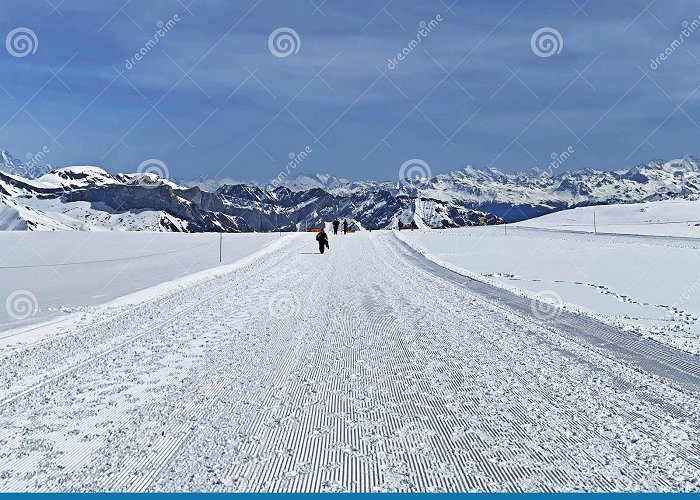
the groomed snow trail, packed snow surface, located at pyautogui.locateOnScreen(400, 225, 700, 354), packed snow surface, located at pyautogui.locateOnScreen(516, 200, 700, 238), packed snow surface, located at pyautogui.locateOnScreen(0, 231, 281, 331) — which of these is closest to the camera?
the groomed snow trail

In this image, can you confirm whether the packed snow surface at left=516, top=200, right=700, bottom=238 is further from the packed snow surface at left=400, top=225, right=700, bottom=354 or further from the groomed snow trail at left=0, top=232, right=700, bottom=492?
the groomed snow trail at left=0, top=232, right=700, bottom=492

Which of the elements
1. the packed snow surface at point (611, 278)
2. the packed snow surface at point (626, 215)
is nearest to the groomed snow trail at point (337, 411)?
the packed snow surface at point (611, 278)

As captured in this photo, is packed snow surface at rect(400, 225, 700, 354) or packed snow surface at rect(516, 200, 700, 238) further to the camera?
packed snow surface at rect(516, 200, 700, 238)

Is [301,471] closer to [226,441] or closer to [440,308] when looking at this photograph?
[226,441]

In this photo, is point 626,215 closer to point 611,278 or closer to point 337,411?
point 611,278

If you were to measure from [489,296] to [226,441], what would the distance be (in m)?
10.8

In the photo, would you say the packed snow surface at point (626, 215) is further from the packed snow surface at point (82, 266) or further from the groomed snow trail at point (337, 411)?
the groomed snow trail at point (337, 411)

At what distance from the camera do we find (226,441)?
503 centimetres

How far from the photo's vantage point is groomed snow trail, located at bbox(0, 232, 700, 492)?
173 inches

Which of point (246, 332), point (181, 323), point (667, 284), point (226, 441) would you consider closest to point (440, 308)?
point (246, 332)

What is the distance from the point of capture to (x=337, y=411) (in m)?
5.85

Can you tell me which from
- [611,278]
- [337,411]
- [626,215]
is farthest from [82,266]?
[626,215]

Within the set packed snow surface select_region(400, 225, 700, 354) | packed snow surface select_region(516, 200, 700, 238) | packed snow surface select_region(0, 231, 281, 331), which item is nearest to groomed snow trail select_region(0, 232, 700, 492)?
packed snow surface select_region(400, 225, 700, 354)

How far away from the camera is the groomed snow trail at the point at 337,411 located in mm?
4383
